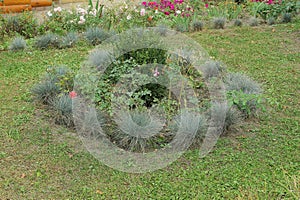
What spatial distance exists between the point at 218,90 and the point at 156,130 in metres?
1.20

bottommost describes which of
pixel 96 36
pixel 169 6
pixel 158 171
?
pixel 158 171

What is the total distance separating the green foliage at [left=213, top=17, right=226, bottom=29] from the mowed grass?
7.96 feet

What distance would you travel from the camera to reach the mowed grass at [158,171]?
322cm

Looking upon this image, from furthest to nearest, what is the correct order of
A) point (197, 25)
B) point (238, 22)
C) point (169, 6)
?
point (169, 6) < point (238, 22) < point (197, 25)

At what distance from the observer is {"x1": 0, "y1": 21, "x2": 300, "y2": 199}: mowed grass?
10.6 feet

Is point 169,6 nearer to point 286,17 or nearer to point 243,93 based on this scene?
point 286,17

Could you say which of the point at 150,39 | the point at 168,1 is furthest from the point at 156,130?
the point at 168,1

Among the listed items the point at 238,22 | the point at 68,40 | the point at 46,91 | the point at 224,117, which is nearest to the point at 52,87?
the point at 46,91

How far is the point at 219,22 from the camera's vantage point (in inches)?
285

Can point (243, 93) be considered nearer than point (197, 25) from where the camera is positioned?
Yes

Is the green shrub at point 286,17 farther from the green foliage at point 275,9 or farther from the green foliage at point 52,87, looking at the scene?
the green foliage at point 52,87

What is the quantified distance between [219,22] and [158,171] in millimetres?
4383

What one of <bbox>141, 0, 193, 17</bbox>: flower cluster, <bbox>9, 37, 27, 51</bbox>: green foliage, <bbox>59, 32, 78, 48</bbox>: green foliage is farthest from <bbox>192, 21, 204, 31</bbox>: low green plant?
<bbox>9, 37, 27, 51</bbox>: green foliage

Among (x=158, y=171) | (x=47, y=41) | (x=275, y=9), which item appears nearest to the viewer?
(x=158, y=171)
